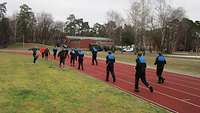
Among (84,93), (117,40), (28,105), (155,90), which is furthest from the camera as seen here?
(117,40)

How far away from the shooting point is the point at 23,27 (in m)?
111

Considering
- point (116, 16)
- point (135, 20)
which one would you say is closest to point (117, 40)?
point (116, 16)

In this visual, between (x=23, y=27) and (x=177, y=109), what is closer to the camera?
(x=177, y=109)

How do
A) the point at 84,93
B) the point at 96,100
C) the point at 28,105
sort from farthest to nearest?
1. the point at 84,93
2. the point at 96,100
3. the point at 28,105

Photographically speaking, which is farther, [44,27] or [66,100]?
[44,27]

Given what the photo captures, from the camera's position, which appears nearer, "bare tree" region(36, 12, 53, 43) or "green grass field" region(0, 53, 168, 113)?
"green grass field" region(0, 53, 168, 113)

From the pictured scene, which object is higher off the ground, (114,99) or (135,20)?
(135,20)

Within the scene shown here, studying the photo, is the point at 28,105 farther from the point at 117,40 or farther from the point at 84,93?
the point at 117,40

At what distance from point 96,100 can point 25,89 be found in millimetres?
3393

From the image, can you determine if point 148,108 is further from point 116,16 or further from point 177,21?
point 116,16

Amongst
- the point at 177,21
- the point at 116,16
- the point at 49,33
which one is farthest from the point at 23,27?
the point at 177,21

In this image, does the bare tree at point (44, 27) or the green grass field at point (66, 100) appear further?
the bare tree at point (44, 27)

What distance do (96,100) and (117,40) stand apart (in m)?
98.1

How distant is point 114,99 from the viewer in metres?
12.9
